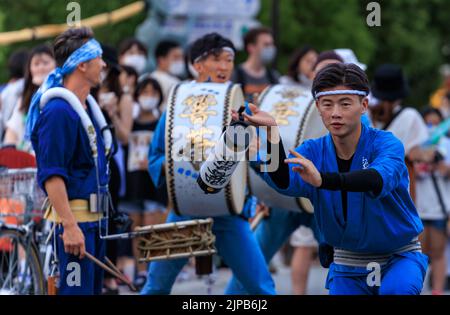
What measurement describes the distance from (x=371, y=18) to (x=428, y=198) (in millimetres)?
3699

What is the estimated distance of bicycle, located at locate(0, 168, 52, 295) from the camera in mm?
8523

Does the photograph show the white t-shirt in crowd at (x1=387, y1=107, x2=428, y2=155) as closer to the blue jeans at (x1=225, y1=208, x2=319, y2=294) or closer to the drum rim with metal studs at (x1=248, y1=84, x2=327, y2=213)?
the blue jeans at (x1=225, y1=208, x2=319, y2=294)

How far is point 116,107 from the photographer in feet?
36.4

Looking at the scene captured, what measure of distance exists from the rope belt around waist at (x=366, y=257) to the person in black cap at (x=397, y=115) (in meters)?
4.12

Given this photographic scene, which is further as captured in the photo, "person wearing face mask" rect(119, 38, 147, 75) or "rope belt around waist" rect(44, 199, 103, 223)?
"person wearing face mask" rect(119, 38, 147, 75)

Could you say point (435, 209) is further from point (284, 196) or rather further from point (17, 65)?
point (17, 65)

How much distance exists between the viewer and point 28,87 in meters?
9.85

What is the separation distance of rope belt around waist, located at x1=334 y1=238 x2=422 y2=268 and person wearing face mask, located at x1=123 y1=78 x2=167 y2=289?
5285 millimetres

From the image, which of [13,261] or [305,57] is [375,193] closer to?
[13,261]

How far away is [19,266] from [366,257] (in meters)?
3.29

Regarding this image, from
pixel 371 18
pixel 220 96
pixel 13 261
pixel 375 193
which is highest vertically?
pixel 371 18

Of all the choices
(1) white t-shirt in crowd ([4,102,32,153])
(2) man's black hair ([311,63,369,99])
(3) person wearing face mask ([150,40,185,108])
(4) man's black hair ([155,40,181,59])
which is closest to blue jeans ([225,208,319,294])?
(1) white t-shirt in crowd ([4,102,32,153])

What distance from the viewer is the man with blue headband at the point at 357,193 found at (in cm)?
621

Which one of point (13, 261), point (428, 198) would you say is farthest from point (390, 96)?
point (13, 261)
